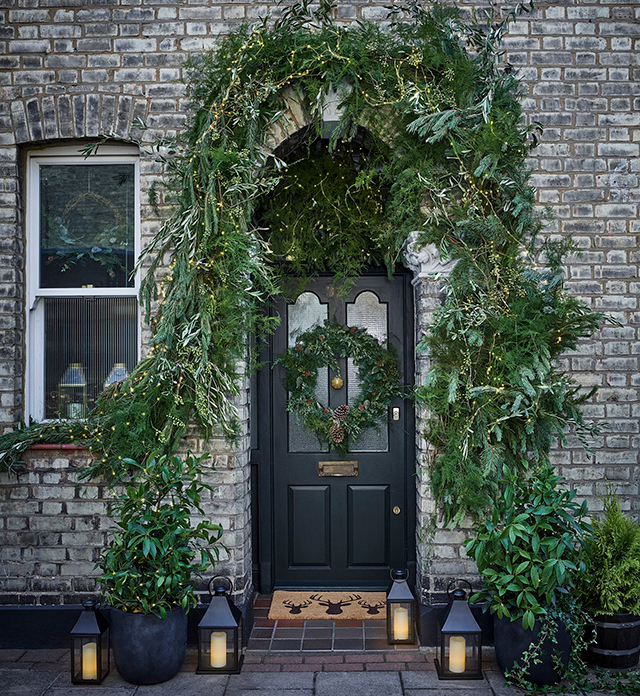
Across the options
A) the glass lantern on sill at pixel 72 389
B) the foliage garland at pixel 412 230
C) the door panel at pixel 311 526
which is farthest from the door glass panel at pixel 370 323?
the glass lantern on sill at pixel 72 389

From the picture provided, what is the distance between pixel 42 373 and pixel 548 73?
3.75 metres

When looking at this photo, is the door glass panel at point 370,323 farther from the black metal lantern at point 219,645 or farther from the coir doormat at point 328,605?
the black metal lantern at point 219,645

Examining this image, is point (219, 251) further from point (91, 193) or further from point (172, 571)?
point (172, 571)

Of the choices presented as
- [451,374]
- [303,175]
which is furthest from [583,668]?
[303,175]

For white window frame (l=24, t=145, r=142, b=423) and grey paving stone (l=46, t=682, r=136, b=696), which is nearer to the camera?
grey paving stone (l=46, t=682, r=136, b=696)

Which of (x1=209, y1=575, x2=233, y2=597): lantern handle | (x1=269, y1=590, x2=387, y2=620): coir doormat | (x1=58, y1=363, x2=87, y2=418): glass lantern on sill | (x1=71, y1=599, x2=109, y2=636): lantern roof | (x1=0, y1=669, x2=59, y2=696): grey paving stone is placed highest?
(x1=58, y1=363, x2=87, y2=418): glass lantern on sill

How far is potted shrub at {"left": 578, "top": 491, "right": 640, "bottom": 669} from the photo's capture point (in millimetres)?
3621

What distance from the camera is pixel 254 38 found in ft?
12.7

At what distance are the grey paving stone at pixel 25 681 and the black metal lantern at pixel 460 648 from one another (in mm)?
2113

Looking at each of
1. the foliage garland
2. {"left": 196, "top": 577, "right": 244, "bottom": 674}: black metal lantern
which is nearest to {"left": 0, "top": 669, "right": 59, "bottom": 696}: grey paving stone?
{"left": 196, "top": 577, "right": 244, "bottom": 674}: black metal lantern

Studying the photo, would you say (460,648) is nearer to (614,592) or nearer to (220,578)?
(614,592)

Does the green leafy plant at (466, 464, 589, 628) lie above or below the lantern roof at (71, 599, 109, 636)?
above

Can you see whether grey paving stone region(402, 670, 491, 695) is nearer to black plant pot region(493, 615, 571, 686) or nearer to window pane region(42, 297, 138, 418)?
black plant pot region(493, 615, 571, 686)

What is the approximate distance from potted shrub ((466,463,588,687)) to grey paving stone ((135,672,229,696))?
56.8 inches
